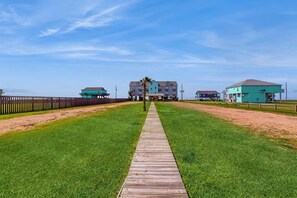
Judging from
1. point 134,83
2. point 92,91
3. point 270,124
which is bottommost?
point 270,124

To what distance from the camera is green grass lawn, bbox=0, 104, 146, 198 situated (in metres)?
4.93

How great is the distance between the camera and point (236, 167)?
6.64 metres

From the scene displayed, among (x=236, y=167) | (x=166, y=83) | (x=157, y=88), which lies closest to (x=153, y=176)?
(x=236, y=167)

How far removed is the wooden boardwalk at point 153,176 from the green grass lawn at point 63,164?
218 mm

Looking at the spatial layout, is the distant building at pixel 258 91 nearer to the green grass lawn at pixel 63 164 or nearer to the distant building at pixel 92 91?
the distant building at pixel 92 91

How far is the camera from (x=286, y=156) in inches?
316

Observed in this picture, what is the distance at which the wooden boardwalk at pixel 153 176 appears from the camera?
474cm

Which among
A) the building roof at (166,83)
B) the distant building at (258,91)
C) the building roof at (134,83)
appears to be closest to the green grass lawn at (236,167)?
the distant building at (258,91)

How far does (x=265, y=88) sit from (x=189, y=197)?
93.5 metres

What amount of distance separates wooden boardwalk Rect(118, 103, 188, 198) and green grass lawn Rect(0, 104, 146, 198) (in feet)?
0.71

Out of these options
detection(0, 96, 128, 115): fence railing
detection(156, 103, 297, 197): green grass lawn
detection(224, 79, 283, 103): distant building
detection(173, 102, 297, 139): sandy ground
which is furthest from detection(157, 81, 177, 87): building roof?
detection(156, 103, 297, 197): green grass lawn

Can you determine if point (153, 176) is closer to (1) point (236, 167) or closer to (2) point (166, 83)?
(1) point (236, 167)

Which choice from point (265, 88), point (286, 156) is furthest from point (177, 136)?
point (265, 88)

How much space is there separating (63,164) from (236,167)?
4087mm
